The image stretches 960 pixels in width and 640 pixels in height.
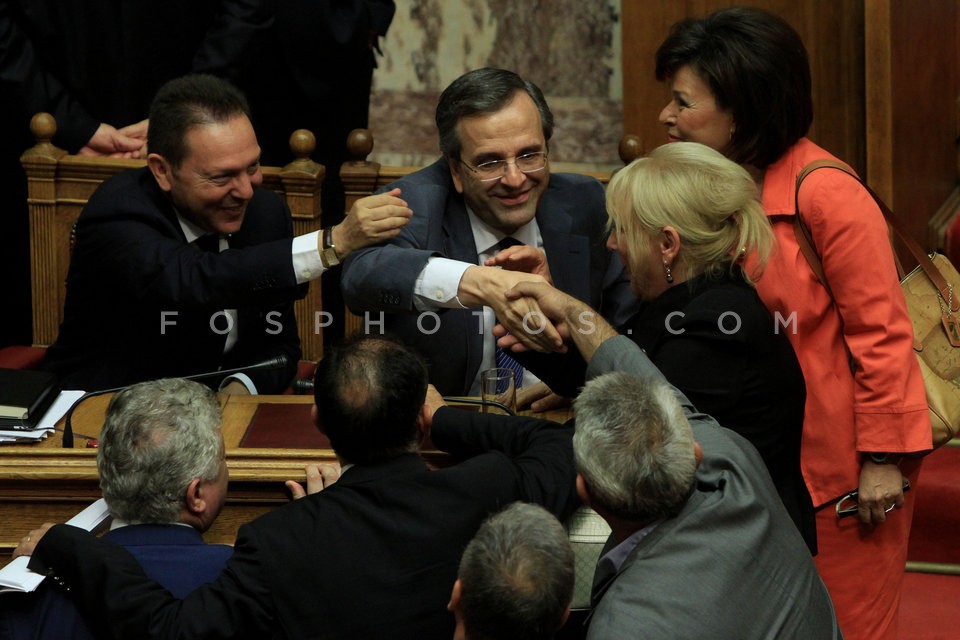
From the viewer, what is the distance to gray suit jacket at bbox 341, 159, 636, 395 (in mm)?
2766

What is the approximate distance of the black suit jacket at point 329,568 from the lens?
1830mm

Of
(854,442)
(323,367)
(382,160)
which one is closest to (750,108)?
(854,442)

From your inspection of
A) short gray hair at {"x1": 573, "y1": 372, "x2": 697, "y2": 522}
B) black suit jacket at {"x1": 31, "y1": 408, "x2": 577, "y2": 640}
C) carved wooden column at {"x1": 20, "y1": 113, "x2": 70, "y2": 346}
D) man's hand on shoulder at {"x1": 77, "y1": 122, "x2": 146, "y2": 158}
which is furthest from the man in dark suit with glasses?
man's hand on shoulder at {"x1": 77, "y1": 122, "x2": 146, "y2": 158}

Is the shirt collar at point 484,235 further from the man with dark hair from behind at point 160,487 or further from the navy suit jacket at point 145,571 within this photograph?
the navy suit jacket at point 145,571

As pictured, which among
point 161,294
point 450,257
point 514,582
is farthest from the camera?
point 161,294

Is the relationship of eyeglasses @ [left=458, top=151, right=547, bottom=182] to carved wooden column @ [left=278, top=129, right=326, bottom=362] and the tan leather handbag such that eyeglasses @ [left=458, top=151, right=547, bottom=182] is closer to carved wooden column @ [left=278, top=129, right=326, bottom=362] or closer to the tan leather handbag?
the tan leather handbag

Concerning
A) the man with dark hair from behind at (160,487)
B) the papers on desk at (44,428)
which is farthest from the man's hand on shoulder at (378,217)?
the man with dark hair from behind at (160,487)

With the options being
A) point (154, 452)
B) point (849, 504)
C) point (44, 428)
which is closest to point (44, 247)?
point (44, 428)

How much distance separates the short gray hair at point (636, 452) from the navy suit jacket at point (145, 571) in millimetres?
614

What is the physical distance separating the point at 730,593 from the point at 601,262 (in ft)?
4.55

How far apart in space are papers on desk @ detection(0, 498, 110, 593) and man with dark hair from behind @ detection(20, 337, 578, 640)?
0.03m

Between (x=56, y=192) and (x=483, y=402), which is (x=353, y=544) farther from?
(x=56, y=192)

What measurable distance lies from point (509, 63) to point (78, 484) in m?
3.85

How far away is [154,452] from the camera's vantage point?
1964mm
